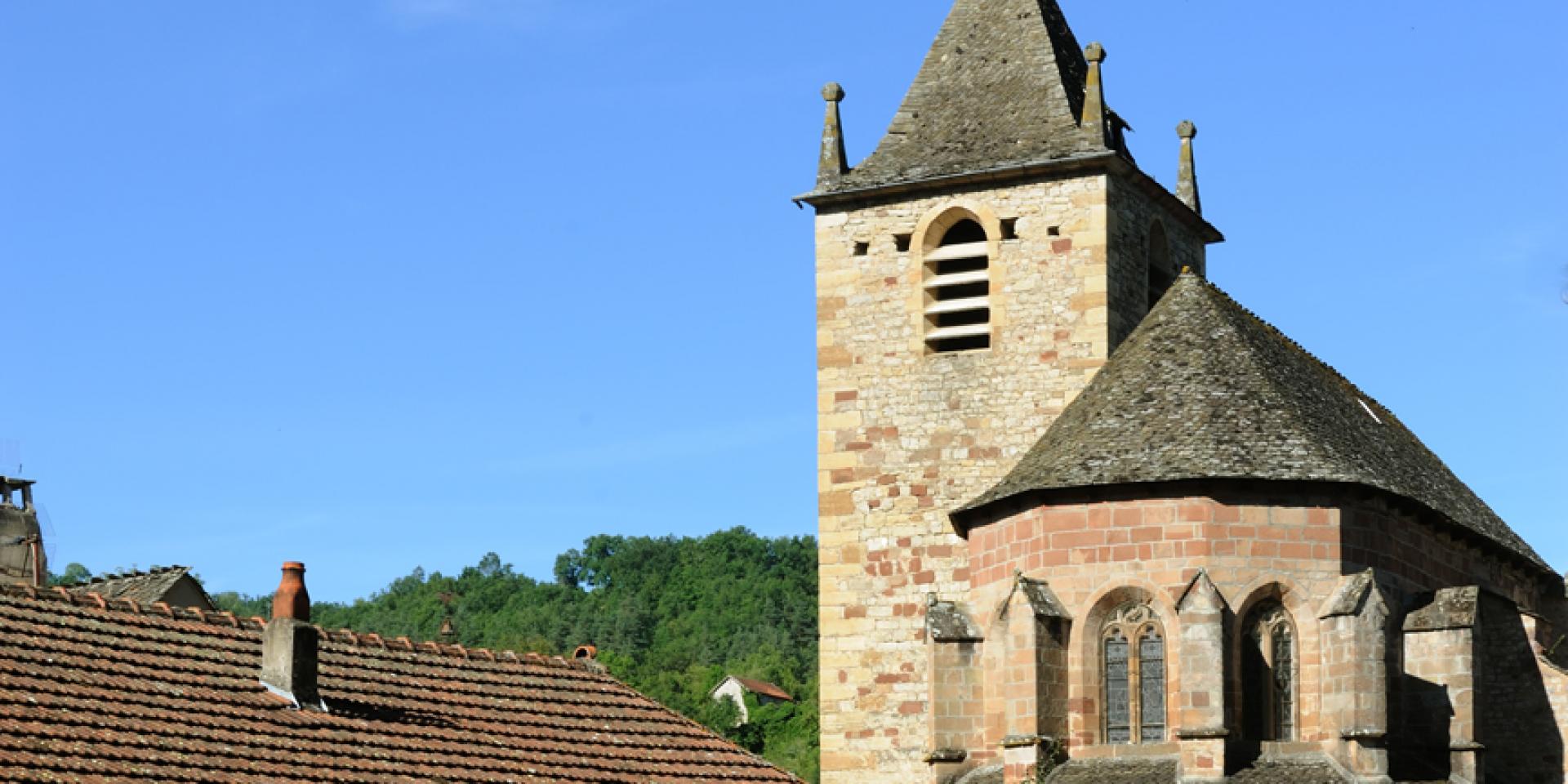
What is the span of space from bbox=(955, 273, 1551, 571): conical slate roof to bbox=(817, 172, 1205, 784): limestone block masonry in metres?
1.52

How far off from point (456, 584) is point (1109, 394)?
86009mm

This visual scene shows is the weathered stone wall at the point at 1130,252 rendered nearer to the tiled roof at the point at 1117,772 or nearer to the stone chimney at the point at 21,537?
the tiled roof at the point at 1117,772

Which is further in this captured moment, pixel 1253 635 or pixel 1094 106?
pixel 1094 106

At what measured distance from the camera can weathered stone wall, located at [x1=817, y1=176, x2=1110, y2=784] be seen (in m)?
33.5

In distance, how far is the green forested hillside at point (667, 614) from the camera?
303 ft

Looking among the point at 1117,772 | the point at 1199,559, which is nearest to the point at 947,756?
the point at 1117,772

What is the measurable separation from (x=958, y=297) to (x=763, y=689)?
208ft

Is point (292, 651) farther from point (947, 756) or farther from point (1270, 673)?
point (1270, 673)

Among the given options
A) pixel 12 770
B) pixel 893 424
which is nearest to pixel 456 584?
pixel 893 424

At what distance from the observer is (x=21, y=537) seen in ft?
103

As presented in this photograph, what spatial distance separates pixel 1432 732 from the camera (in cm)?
2934

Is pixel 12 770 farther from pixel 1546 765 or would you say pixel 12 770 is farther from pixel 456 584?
pixel 456 584

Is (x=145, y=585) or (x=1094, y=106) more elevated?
(x=1094, y=106)

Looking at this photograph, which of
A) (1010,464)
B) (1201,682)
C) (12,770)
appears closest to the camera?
(12,770)
